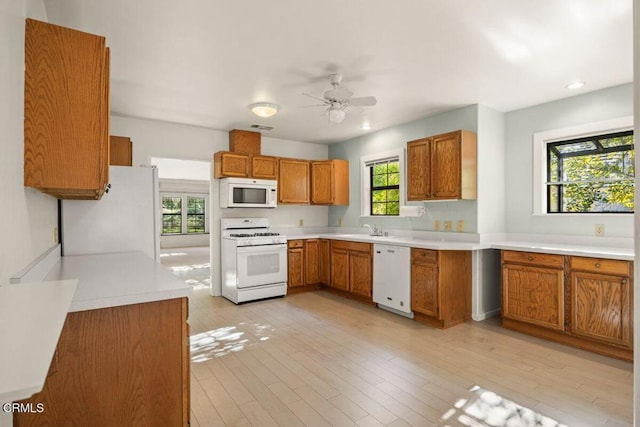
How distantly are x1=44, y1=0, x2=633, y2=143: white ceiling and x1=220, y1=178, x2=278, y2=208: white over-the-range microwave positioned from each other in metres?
1.31

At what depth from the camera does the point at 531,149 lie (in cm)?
411

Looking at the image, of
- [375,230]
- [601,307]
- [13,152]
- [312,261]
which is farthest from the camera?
[312,261]

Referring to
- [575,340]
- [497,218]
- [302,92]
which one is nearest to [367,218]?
[497,218]

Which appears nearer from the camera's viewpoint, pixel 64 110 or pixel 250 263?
pixel 64 110

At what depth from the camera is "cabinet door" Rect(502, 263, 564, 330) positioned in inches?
132

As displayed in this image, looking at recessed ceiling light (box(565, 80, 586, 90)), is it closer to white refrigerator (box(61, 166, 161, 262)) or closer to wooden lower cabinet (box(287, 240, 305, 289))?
wooden lower cabinet (box(287, 240, 305, 289))

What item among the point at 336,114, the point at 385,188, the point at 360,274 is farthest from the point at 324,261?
the point at 336,114

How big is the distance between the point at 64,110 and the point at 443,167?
375cm

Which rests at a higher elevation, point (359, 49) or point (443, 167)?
point (359, 49)

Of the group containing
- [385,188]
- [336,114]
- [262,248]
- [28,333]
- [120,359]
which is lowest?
[120,359]

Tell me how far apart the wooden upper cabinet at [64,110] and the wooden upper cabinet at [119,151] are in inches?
81.3

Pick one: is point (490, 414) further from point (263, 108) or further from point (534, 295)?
point (263, 108)

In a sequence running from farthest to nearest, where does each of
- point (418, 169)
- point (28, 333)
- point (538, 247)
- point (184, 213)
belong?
point (184, 213) → point (418, 169) → point (538, 247) → point (28, 333)

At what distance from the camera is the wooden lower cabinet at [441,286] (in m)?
3.80
